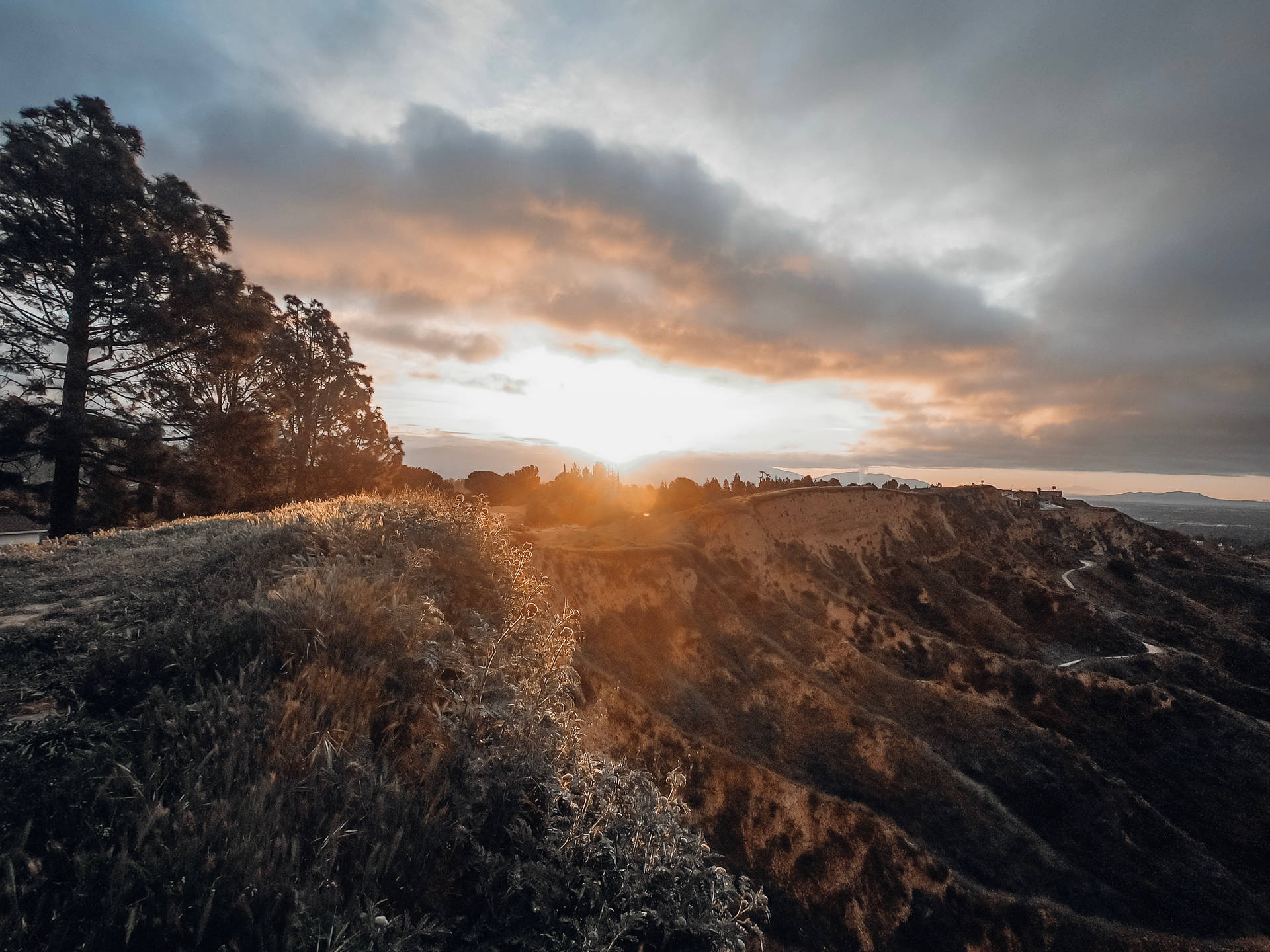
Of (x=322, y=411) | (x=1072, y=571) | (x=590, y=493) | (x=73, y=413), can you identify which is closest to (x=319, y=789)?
(x=73, y=413)

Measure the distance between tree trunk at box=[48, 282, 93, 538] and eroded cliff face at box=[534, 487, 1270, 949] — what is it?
23.0 meters

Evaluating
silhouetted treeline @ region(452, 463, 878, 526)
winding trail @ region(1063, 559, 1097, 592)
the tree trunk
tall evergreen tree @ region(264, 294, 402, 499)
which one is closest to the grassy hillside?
the tree trunk

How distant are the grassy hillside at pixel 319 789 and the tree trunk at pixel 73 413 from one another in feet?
53.6

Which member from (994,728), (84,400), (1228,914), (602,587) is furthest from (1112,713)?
(84,400)

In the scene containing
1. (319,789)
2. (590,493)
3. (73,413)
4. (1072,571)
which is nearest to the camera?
(319,789)

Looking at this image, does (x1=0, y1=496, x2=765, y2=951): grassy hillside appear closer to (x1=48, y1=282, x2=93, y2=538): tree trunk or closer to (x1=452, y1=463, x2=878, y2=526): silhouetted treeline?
(x1=48, y1=282, x2=93, y2=538): tree trunk

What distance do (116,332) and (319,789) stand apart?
23.6 m

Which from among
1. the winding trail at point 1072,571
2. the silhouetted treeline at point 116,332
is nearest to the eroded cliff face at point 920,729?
the winding trail at point 1072,571

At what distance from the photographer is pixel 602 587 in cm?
3659

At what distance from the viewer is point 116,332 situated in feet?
58.1

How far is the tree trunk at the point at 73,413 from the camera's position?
17000mm

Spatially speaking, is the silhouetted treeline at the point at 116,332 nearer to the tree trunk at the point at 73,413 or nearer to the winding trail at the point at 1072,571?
the tree trunk at the point at 73,413

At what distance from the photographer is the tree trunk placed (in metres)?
17.0

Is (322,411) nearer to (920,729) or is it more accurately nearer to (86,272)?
(86,272)
